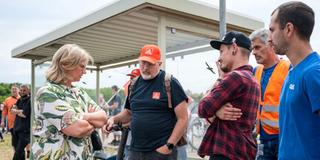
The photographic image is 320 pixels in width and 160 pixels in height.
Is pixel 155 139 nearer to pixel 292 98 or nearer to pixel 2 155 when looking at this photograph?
pixel 292 98

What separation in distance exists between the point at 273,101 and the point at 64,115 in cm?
180

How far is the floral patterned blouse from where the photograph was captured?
8.55 feet

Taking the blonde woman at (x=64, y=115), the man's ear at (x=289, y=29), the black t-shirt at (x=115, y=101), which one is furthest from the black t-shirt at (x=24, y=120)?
the man's ear at (x=289, y=29)

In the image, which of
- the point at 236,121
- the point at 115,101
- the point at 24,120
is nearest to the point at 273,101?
the point at 236,121

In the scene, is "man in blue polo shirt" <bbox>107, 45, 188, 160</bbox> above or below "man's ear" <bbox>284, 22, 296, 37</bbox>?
below

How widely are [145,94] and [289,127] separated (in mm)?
2093

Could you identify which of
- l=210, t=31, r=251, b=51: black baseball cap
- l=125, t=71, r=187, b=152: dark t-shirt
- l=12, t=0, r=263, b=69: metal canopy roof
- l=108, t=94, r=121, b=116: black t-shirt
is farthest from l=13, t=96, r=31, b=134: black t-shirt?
l=210, t=31, r=251, b=51: black baseball cap

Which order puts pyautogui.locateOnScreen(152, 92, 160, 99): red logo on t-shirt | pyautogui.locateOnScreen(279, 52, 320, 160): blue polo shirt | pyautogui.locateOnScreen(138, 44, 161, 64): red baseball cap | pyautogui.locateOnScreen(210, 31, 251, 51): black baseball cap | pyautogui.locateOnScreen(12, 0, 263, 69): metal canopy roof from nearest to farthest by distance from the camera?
pyautogui.locateOnScreen(279, 52, 320, 160): blue polo shirt
pyautogui.locateOnScreen(210, 31, 251, 51): black baseball cap
pyautogui.locateOnScreen(152, 92, 160, 99): red logo on t-shirt
pyautogui.locateOnScreen(138, 44, 161, 64): red baseball cap
pyautogui.locateOnScreen(12, 0, 263, 69): metal canopy roof

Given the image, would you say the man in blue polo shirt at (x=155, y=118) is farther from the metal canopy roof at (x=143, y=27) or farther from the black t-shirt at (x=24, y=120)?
the black t-shirt at (x=24, y=120)

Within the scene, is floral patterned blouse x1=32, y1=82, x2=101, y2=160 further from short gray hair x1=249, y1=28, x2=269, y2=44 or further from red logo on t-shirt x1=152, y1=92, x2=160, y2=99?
short gray hair x1=249, y1=28, x2=269, y2=44

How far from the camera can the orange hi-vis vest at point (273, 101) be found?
127 inches

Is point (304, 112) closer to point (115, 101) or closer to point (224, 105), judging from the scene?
point (224, 105)

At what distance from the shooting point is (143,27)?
6348 mm

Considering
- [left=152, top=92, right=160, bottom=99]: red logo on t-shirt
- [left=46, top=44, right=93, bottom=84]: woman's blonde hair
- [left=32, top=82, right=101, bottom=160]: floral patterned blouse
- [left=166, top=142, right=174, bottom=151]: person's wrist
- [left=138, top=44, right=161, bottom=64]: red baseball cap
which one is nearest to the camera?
[left=32, top=82, right=101, bottom=160]: floral patterned blouse
